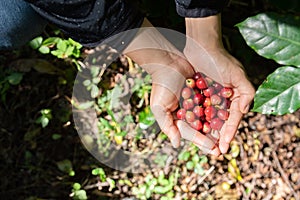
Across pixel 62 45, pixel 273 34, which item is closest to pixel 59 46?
pixel 62 45

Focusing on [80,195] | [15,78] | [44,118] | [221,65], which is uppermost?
[221,65]

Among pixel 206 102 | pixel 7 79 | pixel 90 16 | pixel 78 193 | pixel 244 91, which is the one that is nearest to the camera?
pixel 90 16

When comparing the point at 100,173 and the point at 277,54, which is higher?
the point at 277,54

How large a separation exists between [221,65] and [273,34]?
7.1 inches

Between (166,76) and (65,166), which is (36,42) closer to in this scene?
(65,166)

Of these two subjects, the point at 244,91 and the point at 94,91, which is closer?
the point at 244,91

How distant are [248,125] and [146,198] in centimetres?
44

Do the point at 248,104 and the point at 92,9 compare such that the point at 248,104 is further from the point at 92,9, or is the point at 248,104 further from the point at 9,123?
the point at 9,123

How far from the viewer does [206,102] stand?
5.55 feet

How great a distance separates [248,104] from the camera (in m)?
1.55

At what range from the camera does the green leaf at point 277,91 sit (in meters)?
1.42

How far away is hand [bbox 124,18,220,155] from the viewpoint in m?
1.60

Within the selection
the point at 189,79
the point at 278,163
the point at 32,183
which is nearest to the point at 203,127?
the point at 189,79

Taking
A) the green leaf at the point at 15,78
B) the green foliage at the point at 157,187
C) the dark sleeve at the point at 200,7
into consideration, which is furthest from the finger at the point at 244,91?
the green leaf at the point at 15,78
